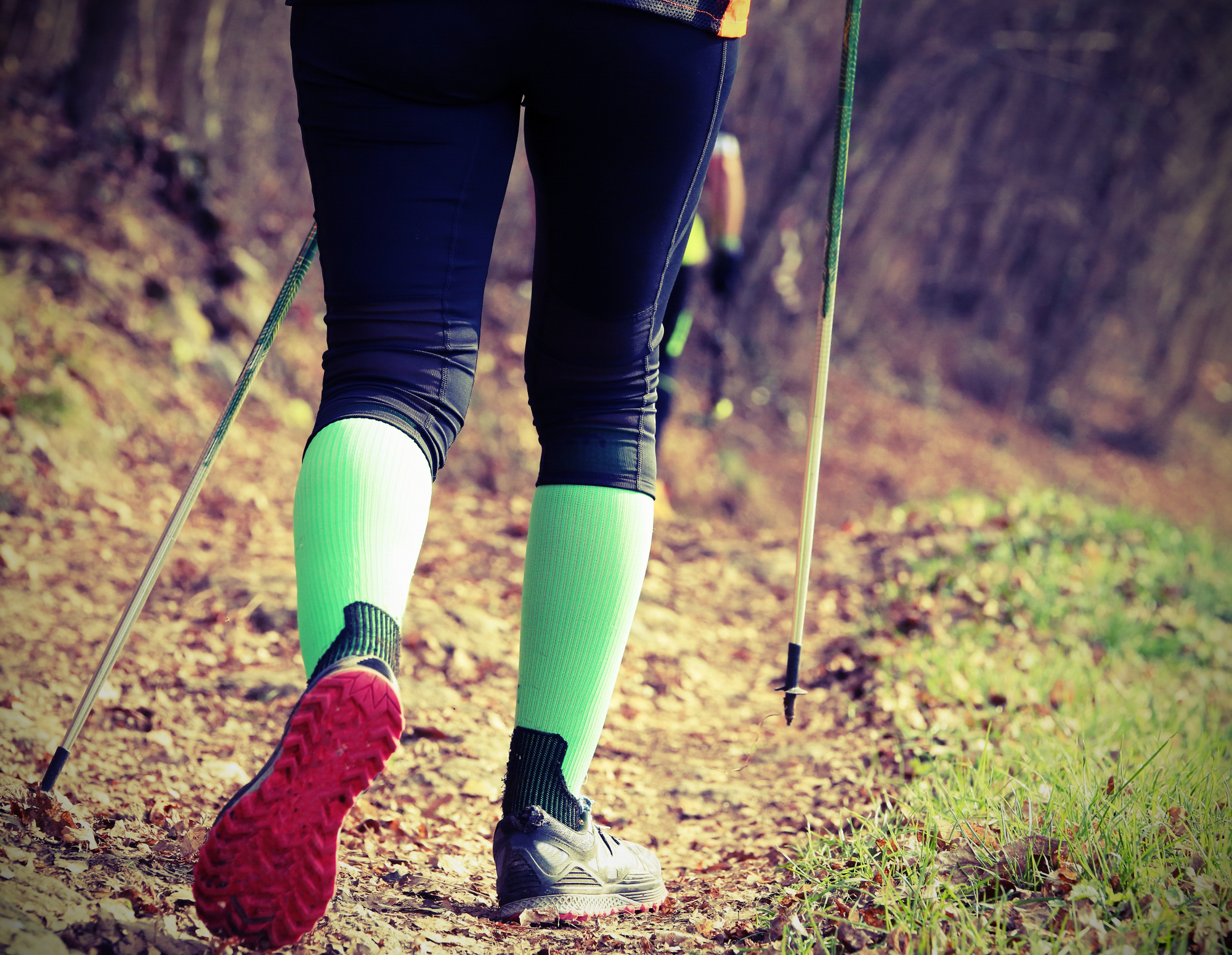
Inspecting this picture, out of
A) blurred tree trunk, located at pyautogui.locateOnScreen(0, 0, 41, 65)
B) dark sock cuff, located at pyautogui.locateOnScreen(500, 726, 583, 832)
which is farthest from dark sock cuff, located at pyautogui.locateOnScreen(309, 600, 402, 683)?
blurred tree trunk, located at pyautogui.locateOnScreen(0, 0, 41, 65)

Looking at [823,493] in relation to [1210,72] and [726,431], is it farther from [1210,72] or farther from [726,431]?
[1210,72]

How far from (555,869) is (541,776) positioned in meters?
0.13

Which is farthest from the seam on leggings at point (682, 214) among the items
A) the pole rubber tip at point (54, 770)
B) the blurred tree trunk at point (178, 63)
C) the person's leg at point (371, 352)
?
the blurred tree trunk at point (178, 63)

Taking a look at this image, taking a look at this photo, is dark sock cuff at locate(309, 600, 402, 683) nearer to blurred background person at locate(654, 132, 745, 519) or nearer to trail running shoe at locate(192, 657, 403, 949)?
trail running shoe at locate(192, 657, 403, 949)

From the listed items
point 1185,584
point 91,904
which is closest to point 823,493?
point 1185,584

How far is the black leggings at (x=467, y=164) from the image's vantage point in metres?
1.15

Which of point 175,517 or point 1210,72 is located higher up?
point 1210,72

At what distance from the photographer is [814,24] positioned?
8.25m

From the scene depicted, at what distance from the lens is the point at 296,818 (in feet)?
3.42

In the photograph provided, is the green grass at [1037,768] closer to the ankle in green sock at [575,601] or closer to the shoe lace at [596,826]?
the shoe lace at [596,826]

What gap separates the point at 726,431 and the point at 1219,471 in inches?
388

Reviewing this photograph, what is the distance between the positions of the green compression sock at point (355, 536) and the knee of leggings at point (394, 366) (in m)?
0.03

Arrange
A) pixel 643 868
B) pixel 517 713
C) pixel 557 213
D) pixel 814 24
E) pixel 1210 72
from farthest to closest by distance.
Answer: pixel 1210 72 → pixel 814 24 → pixel 643 868 → pixel 517 713 → pixel 557 213

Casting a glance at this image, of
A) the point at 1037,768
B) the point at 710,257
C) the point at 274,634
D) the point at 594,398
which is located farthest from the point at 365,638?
the point at 710,257
